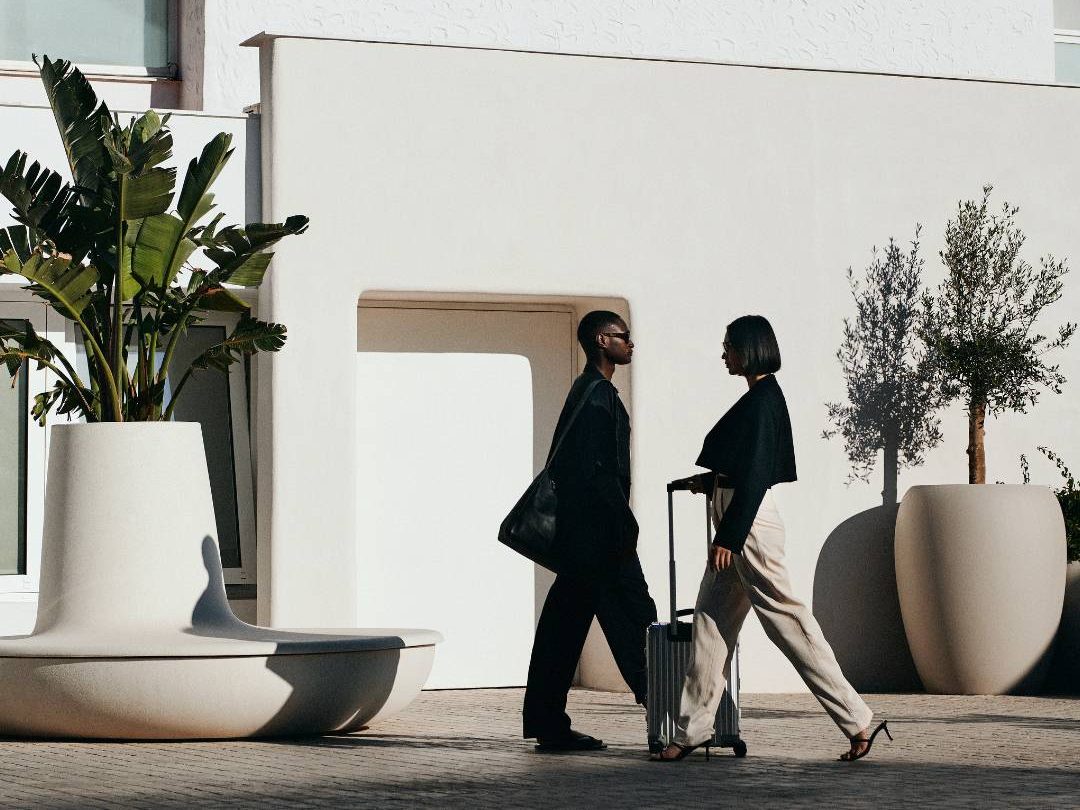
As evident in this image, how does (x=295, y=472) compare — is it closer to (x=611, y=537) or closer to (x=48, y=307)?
(x=48, y=307)

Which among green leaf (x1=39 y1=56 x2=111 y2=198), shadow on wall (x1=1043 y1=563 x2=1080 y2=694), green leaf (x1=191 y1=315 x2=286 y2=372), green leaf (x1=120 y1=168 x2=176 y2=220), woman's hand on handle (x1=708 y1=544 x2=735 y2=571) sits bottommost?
shadow on wall (x1=1043 y1=563 x2=1080 y2=694)

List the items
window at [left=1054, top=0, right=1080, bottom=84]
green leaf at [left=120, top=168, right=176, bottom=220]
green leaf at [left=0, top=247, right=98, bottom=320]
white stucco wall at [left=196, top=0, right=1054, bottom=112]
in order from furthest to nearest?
window at [left=1054, top=0, right=1080, bottom=84], white stucco wall at [left=196, top=0, right=1054, bottom=112], green leaf at [left=120, top=168, right=176, bottom=220], green leaf at [left=0, top=247, right=98, bottom=320]

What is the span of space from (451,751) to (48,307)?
4459mm

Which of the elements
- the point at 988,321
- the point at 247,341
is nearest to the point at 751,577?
the point at 247,341

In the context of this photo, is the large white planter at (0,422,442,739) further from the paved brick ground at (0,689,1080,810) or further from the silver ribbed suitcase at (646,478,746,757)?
the silver ribbed suitcase at (646,478,746,757)

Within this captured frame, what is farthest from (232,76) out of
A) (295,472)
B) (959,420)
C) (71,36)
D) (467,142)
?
(959,420)

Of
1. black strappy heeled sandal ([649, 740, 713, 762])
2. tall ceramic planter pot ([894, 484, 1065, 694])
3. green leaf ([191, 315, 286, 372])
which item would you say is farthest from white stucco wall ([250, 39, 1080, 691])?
black strappy heeled sandal ([649, 740, 713, 762])

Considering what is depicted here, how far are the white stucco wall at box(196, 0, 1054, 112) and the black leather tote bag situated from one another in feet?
22.0

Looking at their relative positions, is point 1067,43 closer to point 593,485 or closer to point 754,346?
point 754,346

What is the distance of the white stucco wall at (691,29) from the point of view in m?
14.8

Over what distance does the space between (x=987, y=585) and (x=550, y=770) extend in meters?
4.69

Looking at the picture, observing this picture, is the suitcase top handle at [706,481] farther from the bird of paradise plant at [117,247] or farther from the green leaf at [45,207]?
the green leaf at [45,207]

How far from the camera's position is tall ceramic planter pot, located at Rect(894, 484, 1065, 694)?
1136 cm

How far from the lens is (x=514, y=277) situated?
1154 cm
